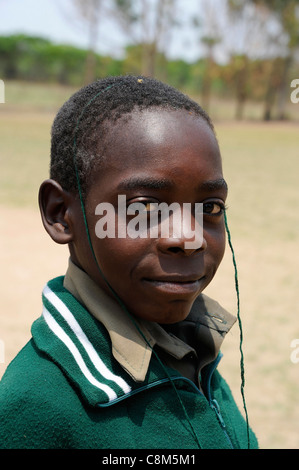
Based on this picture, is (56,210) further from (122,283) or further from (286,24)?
(286,24)

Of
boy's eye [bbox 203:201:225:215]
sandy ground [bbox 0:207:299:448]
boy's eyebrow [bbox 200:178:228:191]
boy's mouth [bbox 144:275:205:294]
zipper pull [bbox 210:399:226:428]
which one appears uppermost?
boy's eyebrow [bbox 200:178:228:191]

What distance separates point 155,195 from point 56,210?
29cm

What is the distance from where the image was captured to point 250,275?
530 cm

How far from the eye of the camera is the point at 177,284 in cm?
117

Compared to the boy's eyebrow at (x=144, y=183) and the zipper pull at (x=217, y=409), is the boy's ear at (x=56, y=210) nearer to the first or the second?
the boy's eyebrow at (x=144, y=183)

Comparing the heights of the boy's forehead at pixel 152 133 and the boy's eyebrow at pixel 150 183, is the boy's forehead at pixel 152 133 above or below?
above

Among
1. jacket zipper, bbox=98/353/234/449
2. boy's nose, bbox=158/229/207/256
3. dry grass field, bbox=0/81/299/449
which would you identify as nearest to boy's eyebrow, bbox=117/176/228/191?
boy's nose, bbox=158/229/207/256

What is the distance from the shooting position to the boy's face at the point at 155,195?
114cm

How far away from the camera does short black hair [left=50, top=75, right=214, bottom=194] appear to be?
121cm

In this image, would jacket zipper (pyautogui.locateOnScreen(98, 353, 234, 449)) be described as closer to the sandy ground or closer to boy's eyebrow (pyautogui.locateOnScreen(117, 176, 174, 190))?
boy's eyebrow (pyautogui.locateOnScreen(117, 176, 174, 190))

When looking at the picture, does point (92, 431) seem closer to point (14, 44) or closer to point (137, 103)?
point (137, 103)

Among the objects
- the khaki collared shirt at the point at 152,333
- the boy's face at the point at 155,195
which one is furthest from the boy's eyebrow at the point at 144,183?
the khaki collared shirt at the point at 152,333

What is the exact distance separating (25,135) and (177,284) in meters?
16.4

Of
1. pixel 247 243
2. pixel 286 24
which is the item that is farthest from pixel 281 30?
pixel 247 243
